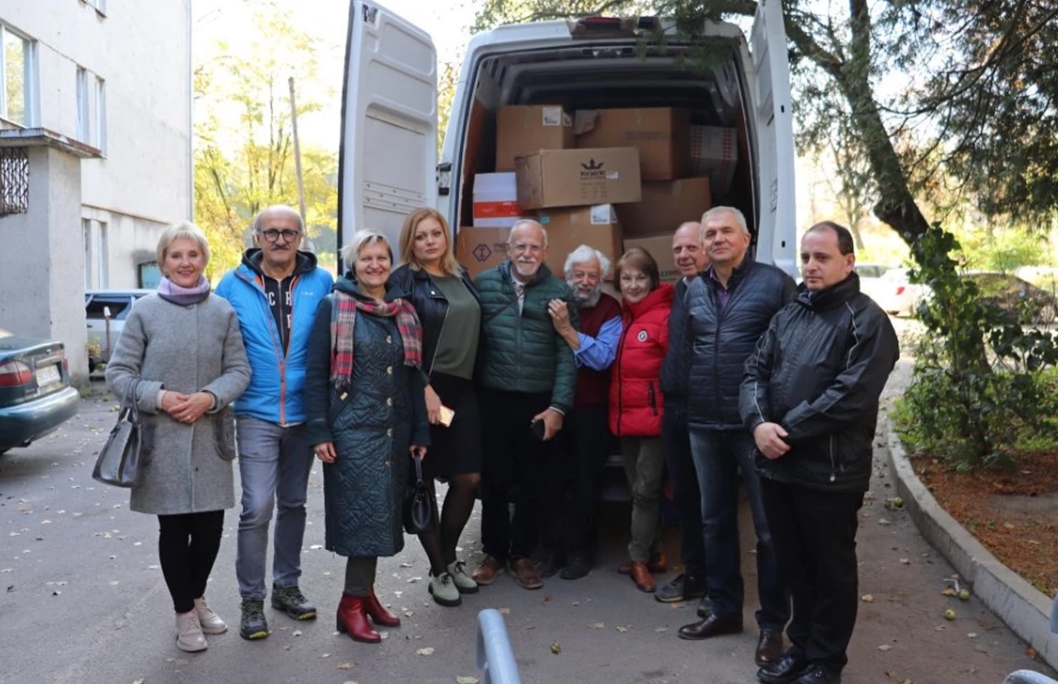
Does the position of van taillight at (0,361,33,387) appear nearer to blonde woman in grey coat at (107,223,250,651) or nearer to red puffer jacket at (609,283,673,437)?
blonde woman in grey coat at (107,223,250,651)

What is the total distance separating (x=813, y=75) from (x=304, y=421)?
563 cm

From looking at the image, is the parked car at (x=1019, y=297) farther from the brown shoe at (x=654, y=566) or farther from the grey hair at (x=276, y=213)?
the grey hair at (x=276, y=213)

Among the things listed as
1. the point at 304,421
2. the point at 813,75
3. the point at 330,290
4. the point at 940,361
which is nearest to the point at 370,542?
the point at 304,421

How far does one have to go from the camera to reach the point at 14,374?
28.9 feet

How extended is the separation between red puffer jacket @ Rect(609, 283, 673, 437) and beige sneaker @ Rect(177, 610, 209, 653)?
2.25 m

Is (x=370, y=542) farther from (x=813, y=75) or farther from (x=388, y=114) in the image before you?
(x=813, y=75)

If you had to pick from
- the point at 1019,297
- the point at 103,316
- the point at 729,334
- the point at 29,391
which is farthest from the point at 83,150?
the point at 729,334

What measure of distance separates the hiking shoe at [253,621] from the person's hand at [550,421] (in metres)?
1.59

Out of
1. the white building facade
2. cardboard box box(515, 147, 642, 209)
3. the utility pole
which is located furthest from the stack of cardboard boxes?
the utility pole

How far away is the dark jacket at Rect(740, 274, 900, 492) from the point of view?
396cm

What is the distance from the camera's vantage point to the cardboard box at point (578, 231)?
21.9 feet

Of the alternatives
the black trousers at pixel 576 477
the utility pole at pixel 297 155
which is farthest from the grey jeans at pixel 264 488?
the utility pole at pixel 297 155

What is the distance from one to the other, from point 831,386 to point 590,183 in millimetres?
3067

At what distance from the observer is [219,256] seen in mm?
31141
